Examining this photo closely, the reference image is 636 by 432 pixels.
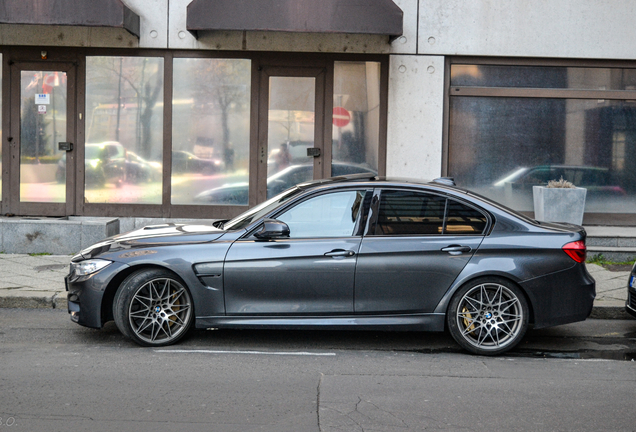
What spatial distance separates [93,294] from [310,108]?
678 cm

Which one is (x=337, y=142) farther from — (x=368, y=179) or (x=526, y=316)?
(x=526, y=316)

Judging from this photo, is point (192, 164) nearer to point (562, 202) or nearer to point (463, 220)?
point (562, 202)

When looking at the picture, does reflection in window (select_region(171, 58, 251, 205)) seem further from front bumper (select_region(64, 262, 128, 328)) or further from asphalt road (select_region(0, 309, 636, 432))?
front bumper (select_region(64, 262, 128, 328))

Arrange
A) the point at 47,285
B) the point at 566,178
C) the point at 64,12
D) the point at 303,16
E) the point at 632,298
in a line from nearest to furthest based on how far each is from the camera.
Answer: the point at 632,298
the point at 47,285
the point at 64,12
the point at 303,16
the point at 566,178

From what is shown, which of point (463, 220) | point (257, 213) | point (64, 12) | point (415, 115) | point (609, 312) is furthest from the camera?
point (415, 115)

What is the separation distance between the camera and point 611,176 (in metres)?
12.4

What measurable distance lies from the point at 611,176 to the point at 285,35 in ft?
19.6

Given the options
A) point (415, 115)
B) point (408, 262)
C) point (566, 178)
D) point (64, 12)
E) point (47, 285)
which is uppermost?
point (64, 12)

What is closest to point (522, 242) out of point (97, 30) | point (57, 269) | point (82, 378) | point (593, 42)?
point (82, 378)

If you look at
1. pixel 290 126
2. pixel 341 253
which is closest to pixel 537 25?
pixel 290 126

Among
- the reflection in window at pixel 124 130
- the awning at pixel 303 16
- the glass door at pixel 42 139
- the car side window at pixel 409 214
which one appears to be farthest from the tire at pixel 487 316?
the glass door at pixel 42 139

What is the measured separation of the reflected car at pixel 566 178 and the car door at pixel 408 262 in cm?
637

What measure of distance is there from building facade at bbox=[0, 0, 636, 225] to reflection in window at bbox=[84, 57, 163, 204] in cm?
2

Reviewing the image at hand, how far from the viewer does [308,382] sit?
17.8ft
